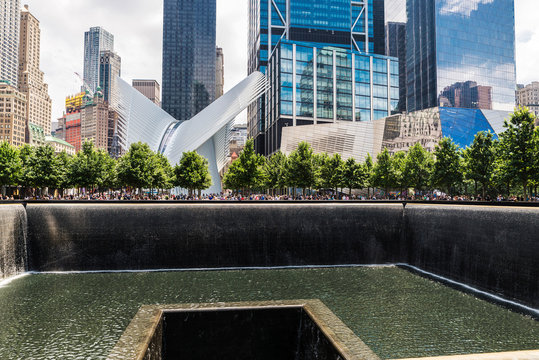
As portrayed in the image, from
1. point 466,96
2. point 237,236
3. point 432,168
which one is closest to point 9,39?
point 466,96

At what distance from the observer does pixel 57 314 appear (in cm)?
1269

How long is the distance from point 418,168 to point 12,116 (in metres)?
→ 132

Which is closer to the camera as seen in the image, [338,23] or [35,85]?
[338,23]

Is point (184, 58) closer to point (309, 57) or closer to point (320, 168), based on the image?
point (309, 57)

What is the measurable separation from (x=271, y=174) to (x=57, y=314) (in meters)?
47.6

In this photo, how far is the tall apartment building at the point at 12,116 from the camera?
126 metres

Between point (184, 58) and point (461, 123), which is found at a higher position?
point (184, 58)

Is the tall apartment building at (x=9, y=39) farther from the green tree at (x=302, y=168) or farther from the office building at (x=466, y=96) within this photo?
the office building at (x=466, y=96)

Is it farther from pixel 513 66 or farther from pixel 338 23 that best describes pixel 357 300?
pixel 513 66

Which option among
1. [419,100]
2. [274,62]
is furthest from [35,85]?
[419,100]

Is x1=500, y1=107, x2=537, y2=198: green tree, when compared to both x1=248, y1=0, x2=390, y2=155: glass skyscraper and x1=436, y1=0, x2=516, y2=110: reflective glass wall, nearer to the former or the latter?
x1=248, y1=0, x2=390, y2=155: glass skyscraper

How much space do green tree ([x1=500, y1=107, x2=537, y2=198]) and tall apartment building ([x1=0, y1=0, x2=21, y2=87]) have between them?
205m

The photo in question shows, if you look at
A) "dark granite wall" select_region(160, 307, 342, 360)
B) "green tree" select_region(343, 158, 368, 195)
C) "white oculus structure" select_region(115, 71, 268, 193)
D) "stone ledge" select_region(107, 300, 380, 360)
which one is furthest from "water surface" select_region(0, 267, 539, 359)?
"white oculus structure" select_region(115, 71, 268, 193)

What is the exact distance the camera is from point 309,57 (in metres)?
91.6
